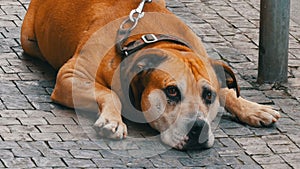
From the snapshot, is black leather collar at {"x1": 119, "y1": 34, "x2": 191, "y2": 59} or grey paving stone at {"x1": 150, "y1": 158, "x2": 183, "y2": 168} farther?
black leather collar at {"x1": 119, "y1": 34, "x2": 191, "y2": 59}

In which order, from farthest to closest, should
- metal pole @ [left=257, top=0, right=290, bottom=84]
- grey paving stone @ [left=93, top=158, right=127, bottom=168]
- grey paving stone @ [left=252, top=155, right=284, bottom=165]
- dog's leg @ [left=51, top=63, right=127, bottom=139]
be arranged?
1. metal pole @ [left=257, top=0, right=290, bottom=84]
2. dog's leg @ [left=51, top=63, right=127, bottom=139]
3. grey paving stone @ [left=252, top=155, right=284, bottom=165]
4. grey paving stone @ [left=93, top=158, right=127, bottom=168]

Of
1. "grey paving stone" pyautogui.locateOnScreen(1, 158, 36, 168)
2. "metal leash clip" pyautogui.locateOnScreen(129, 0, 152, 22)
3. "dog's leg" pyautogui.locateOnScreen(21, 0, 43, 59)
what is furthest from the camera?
"dog's leg" pyautogui.locateOnScreen(21, 0, 43, 59)

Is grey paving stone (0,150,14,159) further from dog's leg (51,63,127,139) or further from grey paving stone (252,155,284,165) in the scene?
grey paving stone (252,155,284,165)

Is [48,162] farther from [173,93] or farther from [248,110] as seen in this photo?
[248,110]

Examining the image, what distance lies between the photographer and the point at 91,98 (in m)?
6.90

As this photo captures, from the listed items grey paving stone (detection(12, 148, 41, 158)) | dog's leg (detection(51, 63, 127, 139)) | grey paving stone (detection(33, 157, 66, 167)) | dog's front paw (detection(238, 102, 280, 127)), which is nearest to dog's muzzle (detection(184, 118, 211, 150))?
dog's leg (detection(51, 63, 127, 139))

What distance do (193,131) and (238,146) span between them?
0.42m

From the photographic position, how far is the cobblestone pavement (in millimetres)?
6359

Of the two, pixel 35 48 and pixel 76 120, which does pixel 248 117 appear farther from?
pixel 35 48

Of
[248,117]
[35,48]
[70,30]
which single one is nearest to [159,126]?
[248,117]

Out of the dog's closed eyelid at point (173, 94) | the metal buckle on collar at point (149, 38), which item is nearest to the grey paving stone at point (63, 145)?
the dog's closed eyelid at point (173, 94)

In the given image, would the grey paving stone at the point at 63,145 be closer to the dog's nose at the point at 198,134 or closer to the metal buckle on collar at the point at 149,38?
the dog's nose at the point at 198,134

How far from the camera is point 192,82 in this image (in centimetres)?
658

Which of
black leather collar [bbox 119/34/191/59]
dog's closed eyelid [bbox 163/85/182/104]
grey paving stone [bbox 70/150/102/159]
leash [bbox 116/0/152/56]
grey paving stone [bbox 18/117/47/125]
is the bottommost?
grey paving stone [bbox 70/150/102/159]
